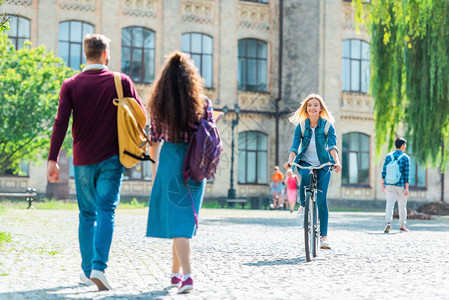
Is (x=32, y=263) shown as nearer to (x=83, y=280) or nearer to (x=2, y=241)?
(x=83, y=280)

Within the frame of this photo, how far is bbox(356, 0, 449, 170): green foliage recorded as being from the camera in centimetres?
2103

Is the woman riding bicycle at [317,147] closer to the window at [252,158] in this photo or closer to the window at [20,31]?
the window at [20,31]

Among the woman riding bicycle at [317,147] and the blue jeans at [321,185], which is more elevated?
the woman riding bicycle at [317,147]

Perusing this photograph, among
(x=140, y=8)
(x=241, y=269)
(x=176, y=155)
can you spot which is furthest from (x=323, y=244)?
(x=140, y=8)

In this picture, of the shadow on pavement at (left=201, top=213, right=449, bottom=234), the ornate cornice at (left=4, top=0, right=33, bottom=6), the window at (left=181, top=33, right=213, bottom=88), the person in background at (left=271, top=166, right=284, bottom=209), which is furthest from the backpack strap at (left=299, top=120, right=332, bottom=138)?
the window at (left=181, top=33, right=213, bottom=88)

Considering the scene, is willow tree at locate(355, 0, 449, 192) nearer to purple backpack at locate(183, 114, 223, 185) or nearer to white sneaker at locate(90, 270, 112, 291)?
purple backpack at locate(183, 114, 223, 185)

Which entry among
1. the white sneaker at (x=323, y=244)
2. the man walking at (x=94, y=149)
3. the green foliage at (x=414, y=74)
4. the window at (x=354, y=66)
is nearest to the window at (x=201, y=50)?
the window at (x=354, y=66)

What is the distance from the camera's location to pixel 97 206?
20.1ft

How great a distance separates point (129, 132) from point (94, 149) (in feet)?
1.04

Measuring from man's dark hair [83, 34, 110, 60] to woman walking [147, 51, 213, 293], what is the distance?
2.06 feet

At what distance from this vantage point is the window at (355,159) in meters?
35.0

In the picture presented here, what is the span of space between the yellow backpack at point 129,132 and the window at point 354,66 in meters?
29.6

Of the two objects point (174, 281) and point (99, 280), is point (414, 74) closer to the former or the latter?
point (174, 281)

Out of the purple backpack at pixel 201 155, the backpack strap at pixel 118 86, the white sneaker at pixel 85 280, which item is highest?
the backpack strap at pixel 118 86
